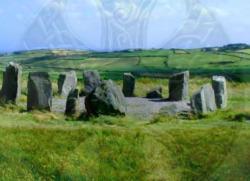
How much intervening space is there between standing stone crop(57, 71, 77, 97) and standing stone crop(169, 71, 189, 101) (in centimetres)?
874

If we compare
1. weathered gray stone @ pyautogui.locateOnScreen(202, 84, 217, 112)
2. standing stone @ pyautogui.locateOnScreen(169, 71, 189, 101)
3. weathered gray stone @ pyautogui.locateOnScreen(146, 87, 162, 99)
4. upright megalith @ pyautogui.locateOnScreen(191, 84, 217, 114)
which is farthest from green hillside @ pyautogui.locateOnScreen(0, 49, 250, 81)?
upright megalith @ pyautogui.locateOnScreen(191, 84, 217, 114)

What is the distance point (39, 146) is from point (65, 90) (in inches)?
1041

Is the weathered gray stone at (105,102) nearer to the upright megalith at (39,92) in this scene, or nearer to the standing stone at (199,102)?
the upright megalith at (39,92)

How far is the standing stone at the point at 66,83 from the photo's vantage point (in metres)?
47.8

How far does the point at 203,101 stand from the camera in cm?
3294

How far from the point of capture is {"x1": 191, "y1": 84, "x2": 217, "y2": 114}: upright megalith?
32.4m

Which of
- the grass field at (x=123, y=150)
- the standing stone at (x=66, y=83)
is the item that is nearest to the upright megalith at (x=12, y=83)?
the standing stone at (x=66, y=83)

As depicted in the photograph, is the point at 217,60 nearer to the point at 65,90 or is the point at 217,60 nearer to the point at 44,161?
the point at 65,90

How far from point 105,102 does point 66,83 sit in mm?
18953

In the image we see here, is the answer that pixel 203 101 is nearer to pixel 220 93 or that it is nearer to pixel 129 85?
pixel 220 93

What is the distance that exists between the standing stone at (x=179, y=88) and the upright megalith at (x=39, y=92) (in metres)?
10.1

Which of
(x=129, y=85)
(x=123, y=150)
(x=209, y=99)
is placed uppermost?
(x=129, y=85)

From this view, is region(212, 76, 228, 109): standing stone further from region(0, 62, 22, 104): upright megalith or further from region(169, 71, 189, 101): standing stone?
region(0, 62, 22, 104): upright megalith

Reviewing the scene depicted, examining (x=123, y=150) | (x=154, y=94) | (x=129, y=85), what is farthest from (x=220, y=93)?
(x=123, y=150)
